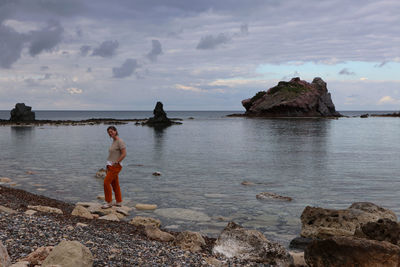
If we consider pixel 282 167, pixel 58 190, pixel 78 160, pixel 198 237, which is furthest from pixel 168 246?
pixel 78 160

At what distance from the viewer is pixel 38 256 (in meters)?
6.28

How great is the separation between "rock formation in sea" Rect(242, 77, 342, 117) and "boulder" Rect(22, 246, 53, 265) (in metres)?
122

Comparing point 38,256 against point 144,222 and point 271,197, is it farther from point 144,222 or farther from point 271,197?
point 271,197

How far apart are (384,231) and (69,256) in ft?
22.4

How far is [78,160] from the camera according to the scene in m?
28.5

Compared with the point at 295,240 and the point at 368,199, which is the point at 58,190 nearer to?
the point at 295,240

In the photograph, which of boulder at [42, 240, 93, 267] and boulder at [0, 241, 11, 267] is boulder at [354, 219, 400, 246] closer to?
boulder at [42, 240, 93, 267]

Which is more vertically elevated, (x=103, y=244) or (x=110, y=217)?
(x=103, y=244)

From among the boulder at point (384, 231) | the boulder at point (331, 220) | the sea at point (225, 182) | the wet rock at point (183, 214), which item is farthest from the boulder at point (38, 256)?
the boulder at point (331, 220)

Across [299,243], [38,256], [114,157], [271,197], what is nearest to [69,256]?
[38,256]

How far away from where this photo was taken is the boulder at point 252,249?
785 cm

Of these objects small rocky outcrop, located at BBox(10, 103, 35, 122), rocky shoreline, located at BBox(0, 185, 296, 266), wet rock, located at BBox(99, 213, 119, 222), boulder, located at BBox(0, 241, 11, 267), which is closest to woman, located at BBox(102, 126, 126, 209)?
wet rock, located at BBox(99, 213, 119, 222)

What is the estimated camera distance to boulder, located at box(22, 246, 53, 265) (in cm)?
619

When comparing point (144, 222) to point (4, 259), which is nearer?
point (4, 259)
